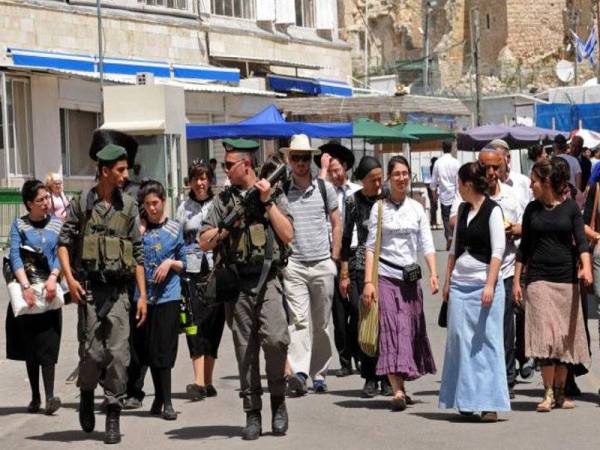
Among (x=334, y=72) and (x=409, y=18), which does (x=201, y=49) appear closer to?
(x=334, y=72)

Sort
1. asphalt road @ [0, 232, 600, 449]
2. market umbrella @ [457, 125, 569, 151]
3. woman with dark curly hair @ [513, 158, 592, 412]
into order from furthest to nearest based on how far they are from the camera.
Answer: market umbrella @ [457, 125, 569, 151] < woman with dark curly hair @ [513, 158, 592, 412] < asphalt road @ [0, 232, 600, 449]

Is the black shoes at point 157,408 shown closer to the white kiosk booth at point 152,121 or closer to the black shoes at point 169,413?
the black shoes at point 169,413

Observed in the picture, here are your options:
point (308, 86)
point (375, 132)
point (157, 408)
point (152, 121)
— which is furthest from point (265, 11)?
point (157, 408)

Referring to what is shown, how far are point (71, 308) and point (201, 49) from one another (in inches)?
784

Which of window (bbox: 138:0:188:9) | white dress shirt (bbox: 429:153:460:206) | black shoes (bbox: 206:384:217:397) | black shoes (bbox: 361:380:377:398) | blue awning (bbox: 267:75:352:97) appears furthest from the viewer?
blue awning (bbox: 267:75:352:97)

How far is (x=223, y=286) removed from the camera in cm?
1027

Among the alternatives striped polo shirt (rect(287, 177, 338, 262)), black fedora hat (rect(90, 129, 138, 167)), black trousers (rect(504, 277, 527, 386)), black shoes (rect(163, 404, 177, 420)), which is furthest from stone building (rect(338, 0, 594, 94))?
black shoes (rect(163, 404, 177, 420))

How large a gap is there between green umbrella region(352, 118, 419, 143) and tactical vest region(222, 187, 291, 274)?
2157 centimetres

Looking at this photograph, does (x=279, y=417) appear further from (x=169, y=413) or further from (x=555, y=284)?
(x=555, y=284)

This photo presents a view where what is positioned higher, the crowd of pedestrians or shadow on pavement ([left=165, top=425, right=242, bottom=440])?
the crowd of pedestrians

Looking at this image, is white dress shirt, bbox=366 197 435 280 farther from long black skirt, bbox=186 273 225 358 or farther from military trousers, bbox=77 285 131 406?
military trousers, bbox=77 285 131 406

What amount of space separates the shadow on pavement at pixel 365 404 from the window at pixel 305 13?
3342 centimetres

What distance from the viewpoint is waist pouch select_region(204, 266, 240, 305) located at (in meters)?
10.3

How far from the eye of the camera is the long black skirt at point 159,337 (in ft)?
37.6
